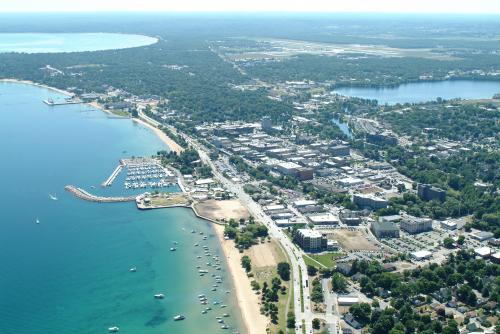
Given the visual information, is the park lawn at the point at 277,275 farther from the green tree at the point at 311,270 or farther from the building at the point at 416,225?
the building at the point at 416,225

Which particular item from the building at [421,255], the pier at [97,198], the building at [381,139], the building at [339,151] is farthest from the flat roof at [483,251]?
the building at [381,139]

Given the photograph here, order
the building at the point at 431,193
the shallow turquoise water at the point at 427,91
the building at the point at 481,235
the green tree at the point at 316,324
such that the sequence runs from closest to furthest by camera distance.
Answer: the green tree at the point at 316,324, the building at the point at 481,235, the building at the point at 431,193, the shallow turquoise water at the point at 427,91

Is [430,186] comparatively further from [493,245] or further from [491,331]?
[491,331]

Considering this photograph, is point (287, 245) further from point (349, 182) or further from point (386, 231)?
point (349, 182)

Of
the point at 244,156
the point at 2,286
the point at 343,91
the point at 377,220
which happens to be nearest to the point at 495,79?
the point at 343,91

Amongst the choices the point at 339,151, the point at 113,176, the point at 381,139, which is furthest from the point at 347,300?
the point at 381,139

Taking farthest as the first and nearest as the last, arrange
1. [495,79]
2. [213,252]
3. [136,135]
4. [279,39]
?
[279,39] → [495,79] → [136,135] → [213,252]

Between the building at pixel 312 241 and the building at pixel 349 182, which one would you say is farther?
the building at pixel 349 182
